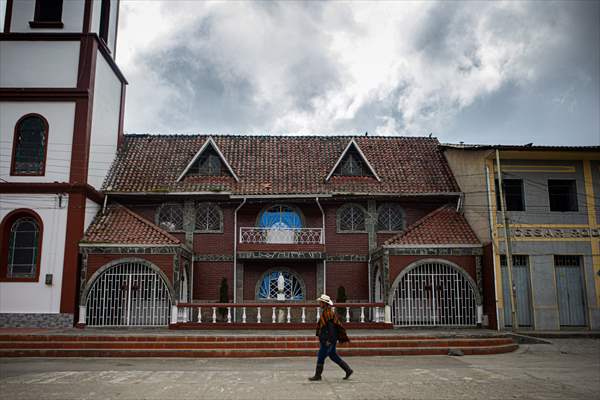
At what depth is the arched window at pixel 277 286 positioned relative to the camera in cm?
2045

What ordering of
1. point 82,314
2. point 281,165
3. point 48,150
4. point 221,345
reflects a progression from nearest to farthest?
point 221,345 → point 82,314 → point 48,150 → point 281,165

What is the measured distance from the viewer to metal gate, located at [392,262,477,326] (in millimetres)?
18703

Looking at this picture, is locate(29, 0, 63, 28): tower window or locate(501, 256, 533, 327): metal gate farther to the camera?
locate(29, 0, 63, 28): tower window

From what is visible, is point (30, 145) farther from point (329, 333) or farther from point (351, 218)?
point (329, 333)

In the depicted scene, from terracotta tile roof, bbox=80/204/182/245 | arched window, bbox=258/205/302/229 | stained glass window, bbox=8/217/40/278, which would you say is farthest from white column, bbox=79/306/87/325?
arched window, bbox=258/205/302/229

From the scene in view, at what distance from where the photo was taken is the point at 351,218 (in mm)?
21172

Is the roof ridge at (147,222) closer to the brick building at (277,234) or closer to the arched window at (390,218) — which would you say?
the brick building at (277,234)

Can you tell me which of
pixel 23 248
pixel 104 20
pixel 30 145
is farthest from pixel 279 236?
pixel 104 20

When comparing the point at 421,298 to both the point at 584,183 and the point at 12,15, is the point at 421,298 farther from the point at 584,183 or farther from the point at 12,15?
the point at 12,15

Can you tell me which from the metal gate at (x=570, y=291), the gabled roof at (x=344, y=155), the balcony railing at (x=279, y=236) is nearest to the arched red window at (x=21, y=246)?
the balcony railing at (x=279, y=236)

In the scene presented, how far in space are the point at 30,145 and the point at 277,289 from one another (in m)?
10.1

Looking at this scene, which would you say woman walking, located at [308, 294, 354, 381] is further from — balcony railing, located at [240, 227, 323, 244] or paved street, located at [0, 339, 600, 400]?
balcony railing, located at [240, 227, 323, 244]

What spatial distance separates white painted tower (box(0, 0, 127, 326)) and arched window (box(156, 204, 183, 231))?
2.26 m

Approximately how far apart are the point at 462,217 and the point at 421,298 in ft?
12.1
